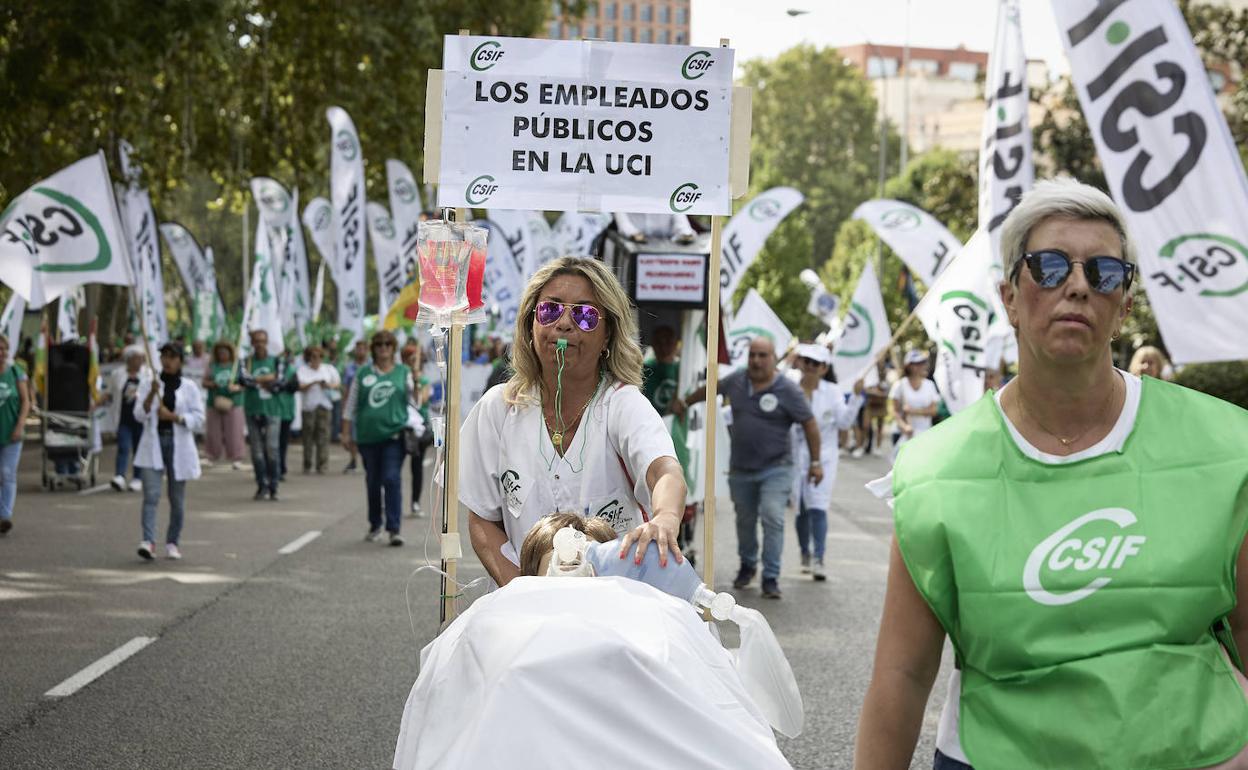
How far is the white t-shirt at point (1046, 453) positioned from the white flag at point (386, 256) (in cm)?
2536

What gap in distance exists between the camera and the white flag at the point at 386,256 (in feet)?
92.2

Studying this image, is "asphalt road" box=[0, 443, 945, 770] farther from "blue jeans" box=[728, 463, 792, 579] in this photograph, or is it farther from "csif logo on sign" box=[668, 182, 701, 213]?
"csif logo on sign" box=[668, 182, 701, 213]

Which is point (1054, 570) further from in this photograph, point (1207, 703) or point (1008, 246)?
point (1008, 246)

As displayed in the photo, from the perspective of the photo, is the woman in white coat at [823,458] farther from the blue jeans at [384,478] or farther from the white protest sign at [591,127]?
the white protest sign at [591,127]

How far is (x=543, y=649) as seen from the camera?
3.12 meters

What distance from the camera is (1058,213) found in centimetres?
274

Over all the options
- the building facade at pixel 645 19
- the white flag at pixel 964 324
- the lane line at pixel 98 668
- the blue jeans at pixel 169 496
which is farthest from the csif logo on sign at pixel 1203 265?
the building facade at pixel 645 19

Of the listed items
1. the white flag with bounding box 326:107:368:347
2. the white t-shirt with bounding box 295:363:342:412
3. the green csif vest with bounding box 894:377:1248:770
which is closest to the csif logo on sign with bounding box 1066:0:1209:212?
the green csif vest with bounding box 894:377:1248:770

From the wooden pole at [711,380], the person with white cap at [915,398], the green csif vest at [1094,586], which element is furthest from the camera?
the person with white cap at [915,398]

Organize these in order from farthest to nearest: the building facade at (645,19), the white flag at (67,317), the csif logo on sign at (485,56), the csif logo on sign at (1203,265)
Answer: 1. the building facade at (645,19)
2. the white flag at (67,317)
3. the csif logo on sign at (1203,265)
4. the csif logo on sign at (485,56)

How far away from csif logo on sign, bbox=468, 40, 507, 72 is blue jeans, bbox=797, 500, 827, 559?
7.74 meters

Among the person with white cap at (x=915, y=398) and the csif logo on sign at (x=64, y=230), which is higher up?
the csif logo on sign at (x=64, y=230)

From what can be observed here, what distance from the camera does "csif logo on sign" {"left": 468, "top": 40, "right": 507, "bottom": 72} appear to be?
214 inches

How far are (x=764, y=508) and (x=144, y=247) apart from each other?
13.7 m
